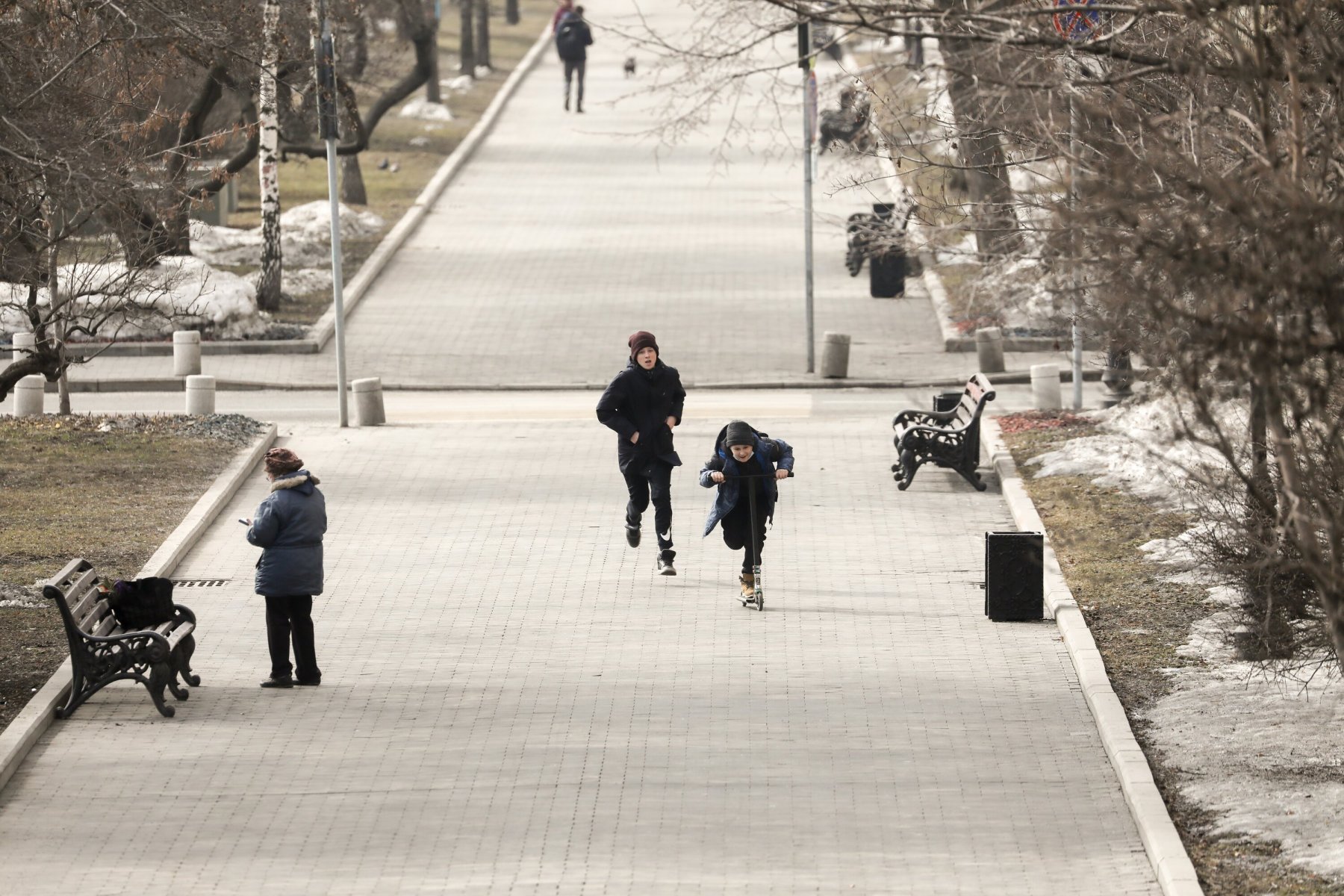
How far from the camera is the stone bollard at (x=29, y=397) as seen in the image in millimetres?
21297

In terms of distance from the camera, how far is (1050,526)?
15.8 meters

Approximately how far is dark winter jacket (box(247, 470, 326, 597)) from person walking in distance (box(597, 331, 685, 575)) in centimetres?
316

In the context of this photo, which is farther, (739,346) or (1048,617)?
(739,346)

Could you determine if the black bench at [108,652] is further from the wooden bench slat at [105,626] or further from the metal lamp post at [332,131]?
the metal lamp post at [332,131]

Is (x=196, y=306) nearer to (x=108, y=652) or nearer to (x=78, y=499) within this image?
(x=78, y=499)

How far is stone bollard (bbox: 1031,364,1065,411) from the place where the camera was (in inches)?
827

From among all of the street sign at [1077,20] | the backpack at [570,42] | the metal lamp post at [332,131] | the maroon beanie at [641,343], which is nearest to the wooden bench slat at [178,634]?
the maroon beanie at [641,343]

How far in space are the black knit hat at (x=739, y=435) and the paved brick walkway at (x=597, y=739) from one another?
1.12m

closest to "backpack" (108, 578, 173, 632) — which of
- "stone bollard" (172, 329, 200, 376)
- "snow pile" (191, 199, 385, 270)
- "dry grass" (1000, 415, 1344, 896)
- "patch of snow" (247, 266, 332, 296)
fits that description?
"dry grass" (1000, 415, 1344, 896)

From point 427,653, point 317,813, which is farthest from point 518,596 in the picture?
point 317,813

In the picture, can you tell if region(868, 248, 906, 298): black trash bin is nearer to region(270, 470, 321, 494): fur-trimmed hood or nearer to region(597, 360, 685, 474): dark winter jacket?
region(597, 360, 685, 474): dark winter jacket

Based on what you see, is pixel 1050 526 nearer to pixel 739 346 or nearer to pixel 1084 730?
pixel 1084 730

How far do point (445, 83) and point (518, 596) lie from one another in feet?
133

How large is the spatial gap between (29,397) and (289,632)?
34.7 feet
